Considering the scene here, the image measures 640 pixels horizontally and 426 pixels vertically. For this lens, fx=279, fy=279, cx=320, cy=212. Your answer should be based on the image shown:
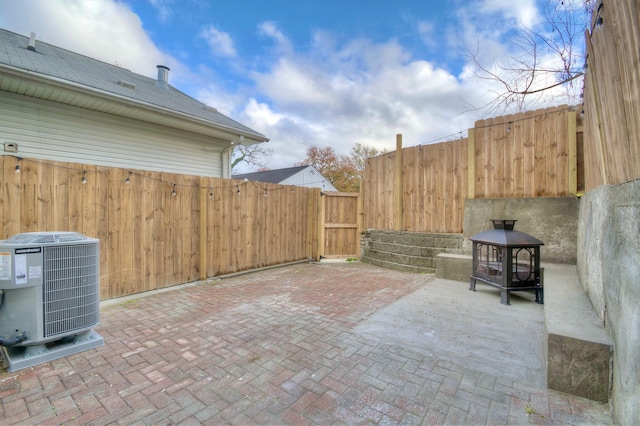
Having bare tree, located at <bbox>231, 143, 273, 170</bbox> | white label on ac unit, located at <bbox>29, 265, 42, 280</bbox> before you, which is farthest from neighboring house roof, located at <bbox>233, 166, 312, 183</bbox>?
white label on ac unit, located at <bbox>29, 265, 42, 280</bbox>

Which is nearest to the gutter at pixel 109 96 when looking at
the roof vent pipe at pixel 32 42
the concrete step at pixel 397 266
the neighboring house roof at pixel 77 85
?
the neighboring house roof at pixel 77 85

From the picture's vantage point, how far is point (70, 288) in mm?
2576

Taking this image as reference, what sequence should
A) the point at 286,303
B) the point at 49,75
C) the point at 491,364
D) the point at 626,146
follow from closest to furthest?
the point at 626,146
the point at 491,364
the point at 286,303
the point at 49,75

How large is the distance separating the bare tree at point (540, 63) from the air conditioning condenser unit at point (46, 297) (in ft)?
19.7

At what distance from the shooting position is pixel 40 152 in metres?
4.77

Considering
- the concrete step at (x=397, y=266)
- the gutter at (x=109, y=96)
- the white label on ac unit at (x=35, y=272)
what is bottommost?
the concrete step at (x=397, y=266)

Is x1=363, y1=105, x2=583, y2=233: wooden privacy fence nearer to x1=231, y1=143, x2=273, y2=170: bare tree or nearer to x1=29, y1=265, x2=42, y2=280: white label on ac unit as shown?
x1=29, y1=265, x2=42, y2=280: white label on ac unit

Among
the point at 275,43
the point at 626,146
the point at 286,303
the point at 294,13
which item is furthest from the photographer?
the point at 275,43

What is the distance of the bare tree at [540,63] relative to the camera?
420 cm

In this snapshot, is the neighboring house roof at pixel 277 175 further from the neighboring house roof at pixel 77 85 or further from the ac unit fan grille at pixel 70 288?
the ac unit fan grille at pixel 70 288

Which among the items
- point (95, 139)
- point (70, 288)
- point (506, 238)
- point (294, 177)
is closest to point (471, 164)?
point (506, 238)

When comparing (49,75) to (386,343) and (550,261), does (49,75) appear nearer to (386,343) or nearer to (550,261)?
(386,343)

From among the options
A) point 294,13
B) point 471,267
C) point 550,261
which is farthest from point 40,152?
point 550,261

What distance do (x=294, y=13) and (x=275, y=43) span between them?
4.43 feet
